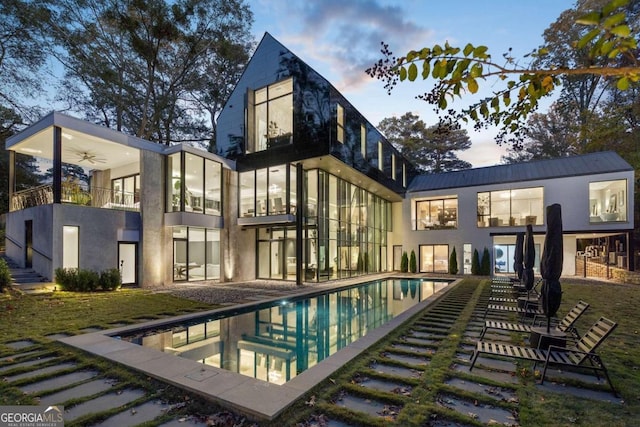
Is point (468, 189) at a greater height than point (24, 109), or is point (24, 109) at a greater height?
point (24, 109)

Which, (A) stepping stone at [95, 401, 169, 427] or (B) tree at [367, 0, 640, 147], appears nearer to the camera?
(B) tree at [367, 0, 640, 147]

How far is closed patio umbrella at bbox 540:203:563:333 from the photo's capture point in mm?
5141

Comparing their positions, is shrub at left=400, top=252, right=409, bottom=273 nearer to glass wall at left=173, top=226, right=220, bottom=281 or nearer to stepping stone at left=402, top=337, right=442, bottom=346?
glass wall at left=173, top=226, right=220, bottom=281

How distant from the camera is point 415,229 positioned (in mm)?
23625

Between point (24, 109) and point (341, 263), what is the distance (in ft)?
69.2

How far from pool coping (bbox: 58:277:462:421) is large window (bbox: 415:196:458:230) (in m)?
18.2

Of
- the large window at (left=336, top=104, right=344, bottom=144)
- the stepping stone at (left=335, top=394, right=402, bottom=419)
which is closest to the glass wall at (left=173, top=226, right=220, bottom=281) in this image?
the large window at (left=336, top=104, right=344, bottom=144)

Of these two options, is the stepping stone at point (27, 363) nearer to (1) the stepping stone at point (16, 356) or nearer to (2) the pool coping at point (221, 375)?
(1) the stepping stone at point (16, 356)

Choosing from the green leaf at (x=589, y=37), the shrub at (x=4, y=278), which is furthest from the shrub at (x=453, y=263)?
the shrub at (x=4, y=278)

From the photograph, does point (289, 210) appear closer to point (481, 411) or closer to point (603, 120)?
point (481, 411)

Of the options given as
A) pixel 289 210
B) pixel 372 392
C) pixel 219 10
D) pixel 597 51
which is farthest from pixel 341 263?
pixel 219 10

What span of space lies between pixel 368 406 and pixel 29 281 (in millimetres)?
13645

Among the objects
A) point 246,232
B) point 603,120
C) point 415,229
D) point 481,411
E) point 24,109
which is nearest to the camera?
point 481,411

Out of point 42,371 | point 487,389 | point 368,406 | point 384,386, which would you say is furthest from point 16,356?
point 487,389
